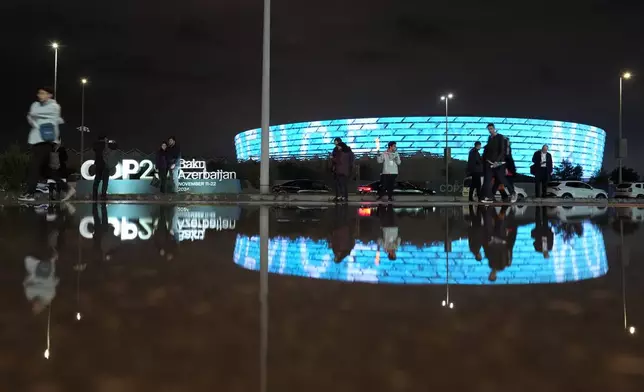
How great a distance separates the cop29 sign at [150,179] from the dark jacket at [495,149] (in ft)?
37.1

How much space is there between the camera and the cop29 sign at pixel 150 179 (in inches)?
855

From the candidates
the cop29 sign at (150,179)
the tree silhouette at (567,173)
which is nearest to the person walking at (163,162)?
the cop29 sign at (150,179)

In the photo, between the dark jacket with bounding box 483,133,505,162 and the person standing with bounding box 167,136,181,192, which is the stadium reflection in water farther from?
the person standing with bounding box 167,136,181,192

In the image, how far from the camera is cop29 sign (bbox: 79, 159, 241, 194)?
21.7 m

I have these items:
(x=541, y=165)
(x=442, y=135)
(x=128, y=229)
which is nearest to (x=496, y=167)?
(x=541, y=165)

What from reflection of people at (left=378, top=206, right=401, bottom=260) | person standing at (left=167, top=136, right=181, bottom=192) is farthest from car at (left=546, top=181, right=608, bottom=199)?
reflection of people at (left=378, top=206, right=401, bottom=260)

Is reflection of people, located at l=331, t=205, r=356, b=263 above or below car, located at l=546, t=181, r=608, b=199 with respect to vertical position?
below

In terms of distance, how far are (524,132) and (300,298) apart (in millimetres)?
109479

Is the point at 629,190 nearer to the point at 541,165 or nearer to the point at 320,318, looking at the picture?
the point at 541,165

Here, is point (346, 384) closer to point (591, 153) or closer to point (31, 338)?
point (31, 338)

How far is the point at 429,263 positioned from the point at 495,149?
425 inches

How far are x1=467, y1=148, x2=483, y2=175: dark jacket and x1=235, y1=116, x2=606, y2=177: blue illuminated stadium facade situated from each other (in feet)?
266

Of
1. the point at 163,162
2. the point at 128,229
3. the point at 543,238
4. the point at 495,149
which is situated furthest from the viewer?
the point at 163,162

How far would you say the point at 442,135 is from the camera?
10231 cm
